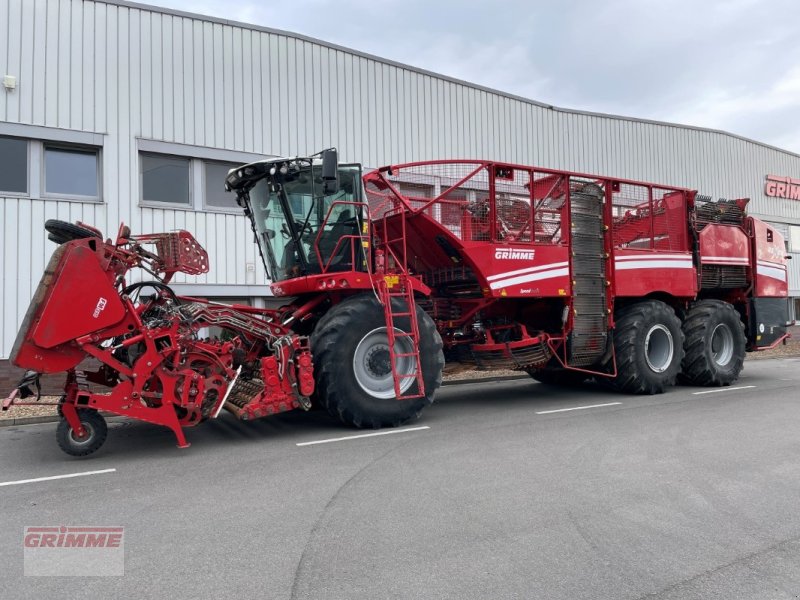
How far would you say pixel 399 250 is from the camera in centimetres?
868

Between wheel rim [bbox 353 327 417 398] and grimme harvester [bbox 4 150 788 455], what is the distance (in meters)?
0.02

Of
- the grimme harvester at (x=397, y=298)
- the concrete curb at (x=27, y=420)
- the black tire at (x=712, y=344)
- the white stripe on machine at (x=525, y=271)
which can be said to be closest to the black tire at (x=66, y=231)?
the grimme harvester at (x=397, y=298)

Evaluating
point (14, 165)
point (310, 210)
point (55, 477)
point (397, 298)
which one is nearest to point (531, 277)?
point (397, 298)

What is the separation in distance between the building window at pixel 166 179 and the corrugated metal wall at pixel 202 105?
1.00 feet

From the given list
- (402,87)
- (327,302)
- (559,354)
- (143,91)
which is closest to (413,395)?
(327,302)

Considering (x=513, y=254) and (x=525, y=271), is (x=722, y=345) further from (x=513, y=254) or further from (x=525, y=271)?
(x=513, y=254)

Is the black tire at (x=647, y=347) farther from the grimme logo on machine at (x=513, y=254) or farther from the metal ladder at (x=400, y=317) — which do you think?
the metal ladder at (x=400, y=317)

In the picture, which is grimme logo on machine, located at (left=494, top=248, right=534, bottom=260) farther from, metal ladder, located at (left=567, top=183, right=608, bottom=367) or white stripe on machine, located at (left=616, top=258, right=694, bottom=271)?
white stripe on machine, located at (left=616, top=258, right=694, bottom=271)

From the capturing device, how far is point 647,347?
380 inches

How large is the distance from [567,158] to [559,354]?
9.37 m

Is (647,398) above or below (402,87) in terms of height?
below

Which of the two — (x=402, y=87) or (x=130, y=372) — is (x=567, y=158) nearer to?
(x=402, y=87)

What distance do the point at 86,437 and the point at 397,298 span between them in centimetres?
357

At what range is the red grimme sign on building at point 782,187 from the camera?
22.1m
